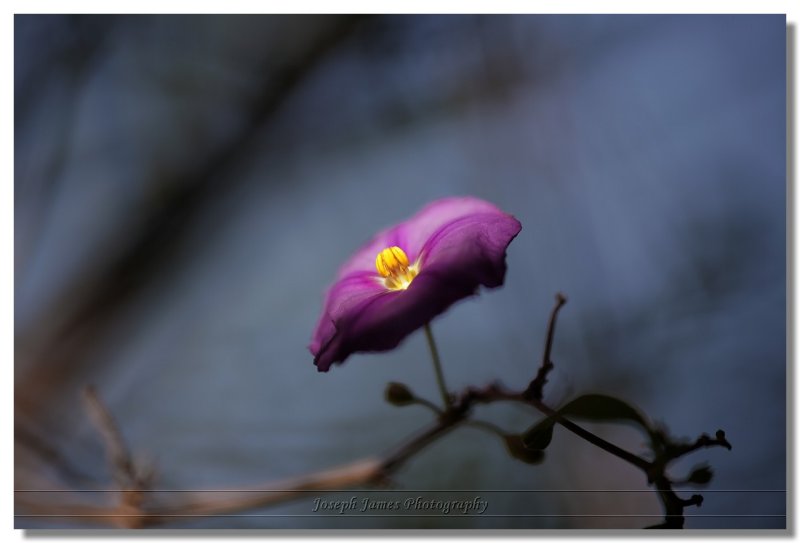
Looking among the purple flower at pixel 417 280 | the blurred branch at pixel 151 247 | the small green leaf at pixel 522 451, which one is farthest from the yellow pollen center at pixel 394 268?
the blurred branch at pixel 151 247

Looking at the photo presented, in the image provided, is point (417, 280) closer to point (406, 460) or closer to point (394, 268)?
point (394, 268)

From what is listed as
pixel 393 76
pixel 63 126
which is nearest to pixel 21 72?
pixel 63 126

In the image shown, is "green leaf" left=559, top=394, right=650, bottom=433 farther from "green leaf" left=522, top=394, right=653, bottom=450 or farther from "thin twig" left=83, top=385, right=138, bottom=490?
"thin twig" left=83, top=385, right=138, bottom=490

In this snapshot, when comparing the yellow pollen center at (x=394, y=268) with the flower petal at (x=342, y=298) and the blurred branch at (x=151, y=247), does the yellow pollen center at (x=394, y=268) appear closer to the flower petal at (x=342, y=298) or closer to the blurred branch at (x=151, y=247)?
the flower petal at (x=342, y=298)

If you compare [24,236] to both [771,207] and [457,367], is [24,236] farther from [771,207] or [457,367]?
[771,207]

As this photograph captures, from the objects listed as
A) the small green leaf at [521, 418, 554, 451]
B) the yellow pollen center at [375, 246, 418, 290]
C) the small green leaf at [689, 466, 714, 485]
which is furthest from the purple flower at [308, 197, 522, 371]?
the small green leaf at [689, 466, 714, 485]

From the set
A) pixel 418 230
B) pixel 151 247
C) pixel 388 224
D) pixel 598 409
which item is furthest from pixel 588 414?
pixel 151 247
